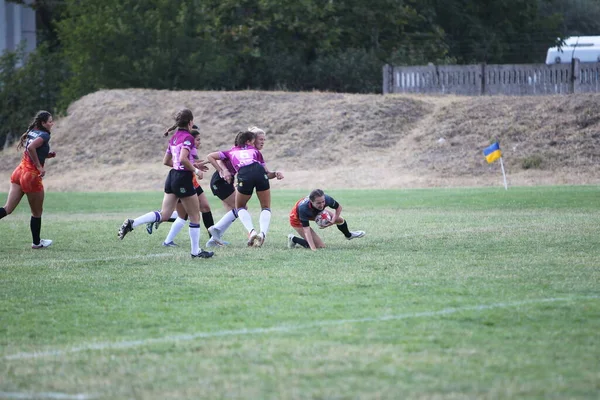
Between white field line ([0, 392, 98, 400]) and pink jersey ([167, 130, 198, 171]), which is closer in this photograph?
white field line ([0, 392, 98, 400])

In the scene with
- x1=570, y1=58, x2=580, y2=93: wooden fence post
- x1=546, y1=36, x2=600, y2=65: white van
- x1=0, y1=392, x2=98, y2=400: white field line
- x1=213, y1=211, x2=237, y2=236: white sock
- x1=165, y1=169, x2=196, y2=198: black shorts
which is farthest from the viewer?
x1=546, y1=36, x2=600, y2=65: white van

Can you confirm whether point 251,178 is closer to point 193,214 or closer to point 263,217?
point 263,217

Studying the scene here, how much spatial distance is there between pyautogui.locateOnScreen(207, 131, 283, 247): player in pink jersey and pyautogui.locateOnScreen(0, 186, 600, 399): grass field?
13.0 inches

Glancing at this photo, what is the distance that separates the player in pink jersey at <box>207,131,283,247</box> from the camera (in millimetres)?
13234

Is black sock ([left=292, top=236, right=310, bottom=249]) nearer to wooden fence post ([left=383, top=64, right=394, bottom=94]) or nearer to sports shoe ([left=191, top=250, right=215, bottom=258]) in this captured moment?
sports shoe ([left=191, top=250, right=215, bottom=258])

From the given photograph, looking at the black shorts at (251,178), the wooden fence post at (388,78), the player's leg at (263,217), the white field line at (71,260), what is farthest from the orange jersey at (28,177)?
the wooden fence post at (388,78)

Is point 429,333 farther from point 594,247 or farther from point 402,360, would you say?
point 594,247

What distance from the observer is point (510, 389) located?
5.52 m

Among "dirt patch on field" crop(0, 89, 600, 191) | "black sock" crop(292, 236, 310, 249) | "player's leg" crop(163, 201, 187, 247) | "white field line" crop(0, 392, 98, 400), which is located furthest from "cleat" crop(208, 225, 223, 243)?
"dirt patch on field" crop(0, 89, 600, 191)

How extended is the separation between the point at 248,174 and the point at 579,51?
1346 inches

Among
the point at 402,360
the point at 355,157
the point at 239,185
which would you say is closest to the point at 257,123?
the point at 355,157

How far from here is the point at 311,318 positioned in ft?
25.4

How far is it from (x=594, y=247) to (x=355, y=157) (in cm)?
2475

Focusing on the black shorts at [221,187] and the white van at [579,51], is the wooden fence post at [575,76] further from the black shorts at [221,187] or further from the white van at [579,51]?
the black shorts at [221,187]
